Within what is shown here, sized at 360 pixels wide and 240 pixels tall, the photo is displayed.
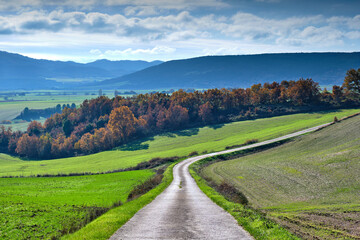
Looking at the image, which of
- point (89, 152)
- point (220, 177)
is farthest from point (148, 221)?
point (89, 152)

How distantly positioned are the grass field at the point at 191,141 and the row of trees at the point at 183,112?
11.0 m

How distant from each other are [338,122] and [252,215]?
80454 millimetres

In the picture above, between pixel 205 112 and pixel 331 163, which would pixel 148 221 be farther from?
pixel 205 112

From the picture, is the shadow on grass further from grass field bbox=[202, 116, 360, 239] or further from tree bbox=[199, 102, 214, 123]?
grass field bbox=[202, 116, 360, 239]

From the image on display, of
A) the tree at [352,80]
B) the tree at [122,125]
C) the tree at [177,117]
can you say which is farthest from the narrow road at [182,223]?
the tree at [177,117]

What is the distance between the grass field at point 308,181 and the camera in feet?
72.7

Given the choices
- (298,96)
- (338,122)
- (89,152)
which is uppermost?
(298,96)

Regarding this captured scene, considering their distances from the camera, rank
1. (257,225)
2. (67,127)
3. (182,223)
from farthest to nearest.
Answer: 1. (67,127)
2. (182,223)
3. (257,225)

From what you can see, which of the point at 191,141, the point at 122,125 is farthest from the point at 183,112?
the point at 191,141

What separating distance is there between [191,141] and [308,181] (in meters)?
77.6

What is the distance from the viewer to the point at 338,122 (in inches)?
3565

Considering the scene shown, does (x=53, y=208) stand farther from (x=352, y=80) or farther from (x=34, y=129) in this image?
(x=34, y=129)

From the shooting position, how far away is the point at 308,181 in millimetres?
44531

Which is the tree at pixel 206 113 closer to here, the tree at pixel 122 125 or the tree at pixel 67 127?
the tree at pixel 122 125
